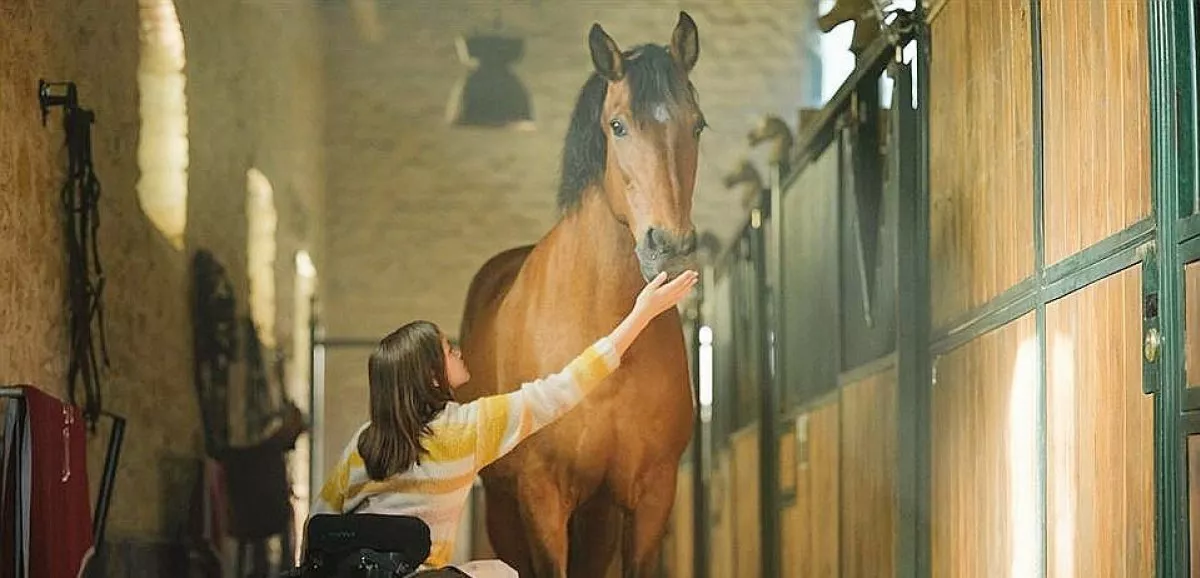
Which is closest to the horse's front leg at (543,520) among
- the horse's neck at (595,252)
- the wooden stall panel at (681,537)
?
the wooden stall panel at (681,537)

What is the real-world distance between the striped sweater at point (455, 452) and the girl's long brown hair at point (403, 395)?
0.08 feet

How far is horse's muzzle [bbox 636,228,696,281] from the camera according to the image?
3.77m

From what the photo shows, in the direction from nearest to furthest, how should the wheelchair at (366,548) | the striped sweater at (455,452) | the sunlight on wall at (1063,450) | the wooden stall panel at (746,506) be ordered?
the sunlight on wall at (1063,450) < the wheelchair at (366,548) < the striped sweater at (455,452) < the wooden stall panel at (746,506)

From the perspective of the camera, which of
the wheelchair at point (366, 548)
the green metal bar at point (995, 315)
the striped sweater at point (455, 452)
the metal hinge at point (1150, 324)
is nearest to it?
the metal hinge at point (1150, 324)

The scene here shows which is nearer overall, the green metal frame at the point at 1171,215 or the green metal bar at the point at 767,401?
the green metal frame at the point at 1171,215

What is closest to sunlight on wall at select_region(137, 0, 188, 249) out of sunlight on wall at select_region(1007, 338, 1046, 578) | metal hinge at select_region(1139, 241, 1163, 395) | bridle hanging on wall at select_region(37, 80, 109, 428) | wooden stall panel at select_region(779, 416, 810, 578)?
bridle hanging on wall at select_region(37, 80, 109, 428)

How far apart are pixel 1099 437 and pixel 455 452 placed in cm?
158

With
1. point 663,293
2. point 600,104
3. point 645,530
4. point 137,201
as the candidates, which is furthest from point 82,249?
point 645,530

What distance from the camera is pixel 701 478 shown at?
376 cm

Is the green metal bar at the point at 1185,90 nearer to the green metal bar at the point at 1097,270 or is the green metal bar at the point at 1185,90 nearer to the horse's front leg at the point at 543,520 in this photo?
the green metal bar at the point at 1097,270

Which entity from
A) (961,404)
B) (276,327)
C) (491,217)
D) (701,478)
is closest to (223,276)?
(276,327)

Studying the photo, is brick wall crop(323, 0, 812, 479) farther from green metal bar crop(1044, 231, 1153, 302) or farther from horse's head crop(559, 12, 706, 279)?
green metal bar crop(1044, 231, 1153, 302)

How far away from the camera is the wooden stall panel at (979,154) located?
3260 mm

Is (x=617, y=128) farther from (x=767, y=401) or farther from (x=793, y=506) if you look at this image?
(x=793, y=506)
